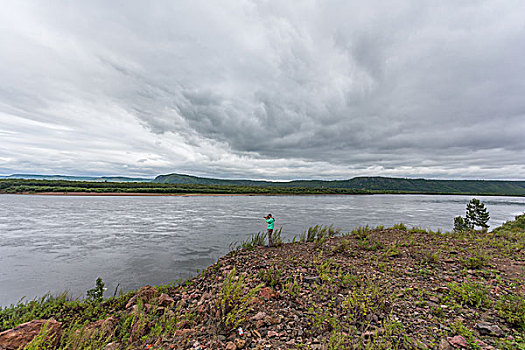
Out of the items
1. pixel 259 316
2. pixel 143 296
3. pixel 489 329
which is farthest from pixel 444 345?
pixel 143 296

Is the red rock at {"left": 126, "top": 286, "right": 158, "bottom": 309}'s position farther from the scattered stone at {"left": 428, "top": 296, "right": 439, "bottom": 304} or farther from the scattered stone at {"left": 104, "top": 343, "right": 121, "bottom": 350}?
the scattered stone at {"left": 428, "top": 296, "right": 439, "bottom": 304}

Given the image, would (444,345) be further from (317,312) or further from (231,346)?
(231,346)

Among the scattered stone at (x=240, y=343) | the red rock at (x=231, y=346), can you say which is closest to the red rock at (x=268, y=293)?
the scattered stone at (x=240, y=343)

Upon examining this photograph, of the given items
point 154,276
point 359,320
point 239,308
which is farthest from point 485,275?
point 154,276

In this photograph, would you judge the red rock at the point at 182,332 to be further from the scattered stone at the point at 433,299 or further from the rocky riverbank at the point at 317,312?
the scattered stone at the point at 433,299

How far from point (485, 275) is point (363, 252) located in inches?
185

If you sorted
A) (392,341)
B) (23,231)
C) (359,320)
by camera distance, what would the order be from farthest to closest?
(23,231) < (359,320) < (392,341)

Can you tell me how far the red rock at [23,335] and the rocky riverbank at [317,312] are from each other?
20 mm

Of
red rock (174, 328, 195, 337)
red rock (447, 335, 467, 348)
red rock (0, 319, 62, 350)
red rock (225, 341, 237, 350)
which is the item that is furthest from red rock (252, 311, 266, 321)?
red rock (0, 319, 62, 350)

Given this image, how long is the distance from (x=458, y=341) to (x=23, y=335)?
900cm

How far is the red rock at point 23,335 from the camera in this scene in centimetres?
463

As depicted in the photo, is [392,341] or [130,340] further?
[130,340]

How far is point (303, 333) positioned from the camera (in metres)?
5.01

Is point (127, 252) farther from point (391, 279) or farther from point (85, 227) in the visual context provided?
point (391, 279)
